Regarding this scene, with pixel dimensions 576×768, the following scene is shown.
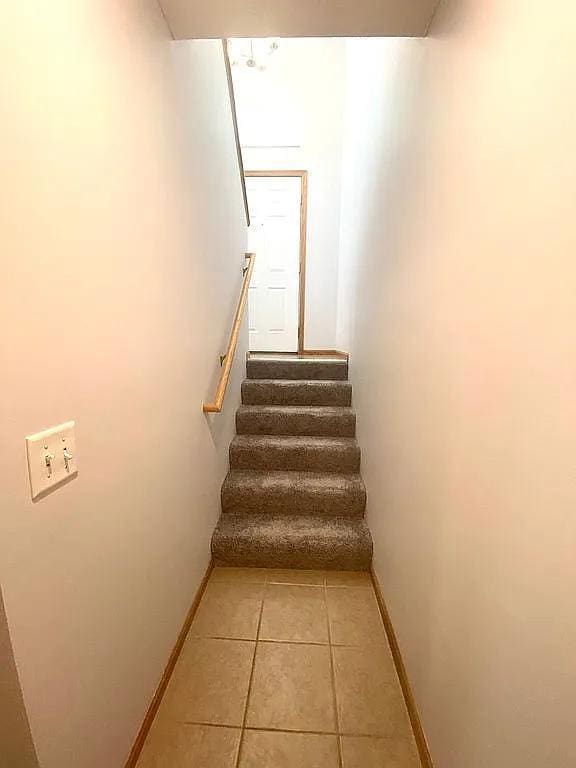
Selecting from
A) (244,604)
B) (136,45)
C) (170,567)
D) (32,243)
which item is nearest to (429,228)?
(136,45)

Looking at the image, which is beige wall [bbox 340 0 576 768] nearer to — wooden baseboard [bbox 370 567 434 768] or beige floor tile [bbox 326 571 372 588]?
wooden baseboard [bbox 370 567 434 768]

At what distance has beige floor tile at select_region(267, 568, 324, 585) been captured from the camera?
2250 mm

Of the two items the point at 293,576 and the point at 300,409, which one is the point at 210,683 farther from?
the point at 300,409

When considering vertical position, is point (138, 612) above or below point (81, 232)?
below

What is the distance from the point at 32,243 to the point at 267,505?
6.83ft

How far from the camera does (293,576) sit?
2297 mm

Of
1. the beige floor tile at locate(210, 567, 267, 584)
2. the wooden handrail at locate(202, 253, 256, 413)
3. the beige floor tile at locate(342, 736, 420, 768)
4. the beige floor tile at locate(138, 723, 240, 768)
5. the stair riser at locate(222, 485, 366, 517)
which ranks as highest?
the wooden handrail at locate(202, 253, 256, 413)

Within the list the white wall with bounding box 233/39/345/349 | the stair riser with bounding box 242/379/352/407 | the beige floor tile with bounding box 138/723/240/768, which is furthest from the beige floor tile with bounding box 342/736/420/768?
the white wall with bounding box 233/39/345/349

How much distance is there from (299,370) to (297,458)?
2.92 ft

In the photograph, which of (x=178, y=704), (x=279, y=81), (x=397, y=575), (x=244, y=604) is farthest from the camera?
(x=279, y=81)

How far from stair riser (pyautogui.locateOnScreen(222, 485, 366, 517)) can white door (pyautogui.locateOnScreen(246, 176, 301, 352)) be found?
2409mm

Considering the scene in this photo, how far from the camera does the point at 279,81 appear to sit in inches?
164

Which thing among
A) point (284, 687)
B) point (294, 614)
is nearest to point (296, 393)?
point (294, 614)

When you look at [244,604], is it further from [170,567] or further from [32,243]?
[32,243]
